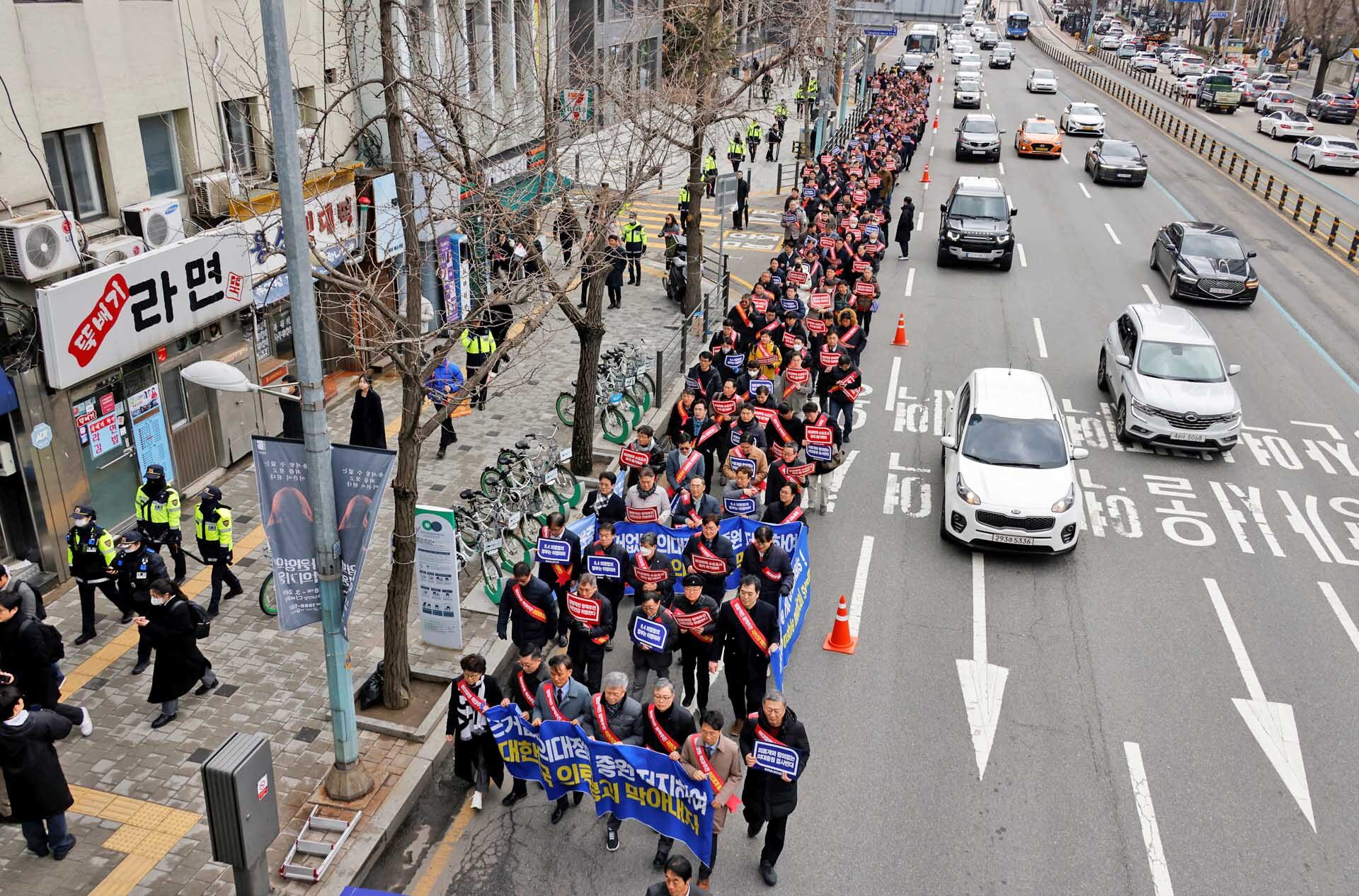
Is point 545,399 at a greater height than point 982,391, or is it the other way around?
point 982,391

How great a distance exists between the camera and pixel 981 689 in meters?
11.6

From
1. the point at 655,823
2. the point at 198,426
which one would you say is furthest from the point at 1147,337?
the point at 198,426

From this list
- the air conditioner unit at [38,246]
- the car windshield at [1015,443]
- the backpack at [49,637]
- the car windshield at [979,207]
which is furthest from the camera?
the car windshield at [979,207]

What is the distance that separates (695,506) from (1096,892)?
5930mm

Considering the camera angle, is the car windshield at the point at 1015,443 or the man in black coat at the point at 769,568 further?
the car windshield at the point at 1015,443

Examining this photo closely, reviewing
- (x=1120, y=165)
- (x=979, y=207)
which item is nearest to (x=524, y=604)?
(x=979, y=207)

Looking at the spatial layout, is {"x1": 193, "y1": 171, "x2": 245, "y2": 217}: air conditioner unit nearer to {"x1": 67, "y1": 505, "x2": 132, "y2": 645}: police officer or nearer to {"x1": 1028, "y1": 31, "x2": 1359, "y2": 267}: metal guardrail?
{"x1": 67, "y1": 505, "x2": 132, "y2": 645}: police officer

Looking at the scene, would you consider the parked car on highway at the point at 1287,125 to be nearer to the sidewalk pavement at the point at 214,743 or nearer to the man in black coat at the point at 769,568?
the man in black coat at the point at 769,568

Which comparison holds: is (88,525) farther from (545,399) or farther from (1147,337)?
(1147,337)

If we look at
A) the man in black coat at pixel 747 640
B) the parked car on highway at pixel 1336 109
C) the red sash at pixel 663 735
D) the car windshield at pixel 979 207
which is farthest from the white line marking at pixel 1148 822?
the parked car on highway at pixel 1336 109

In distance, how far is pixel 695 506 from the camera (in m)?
12.9

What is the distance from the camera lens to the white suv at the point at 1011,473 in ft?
45.6

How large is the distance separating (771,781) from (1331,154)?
46737 millimetres

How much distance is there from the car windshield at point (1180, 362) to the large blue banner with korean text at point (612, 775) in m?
12.7
